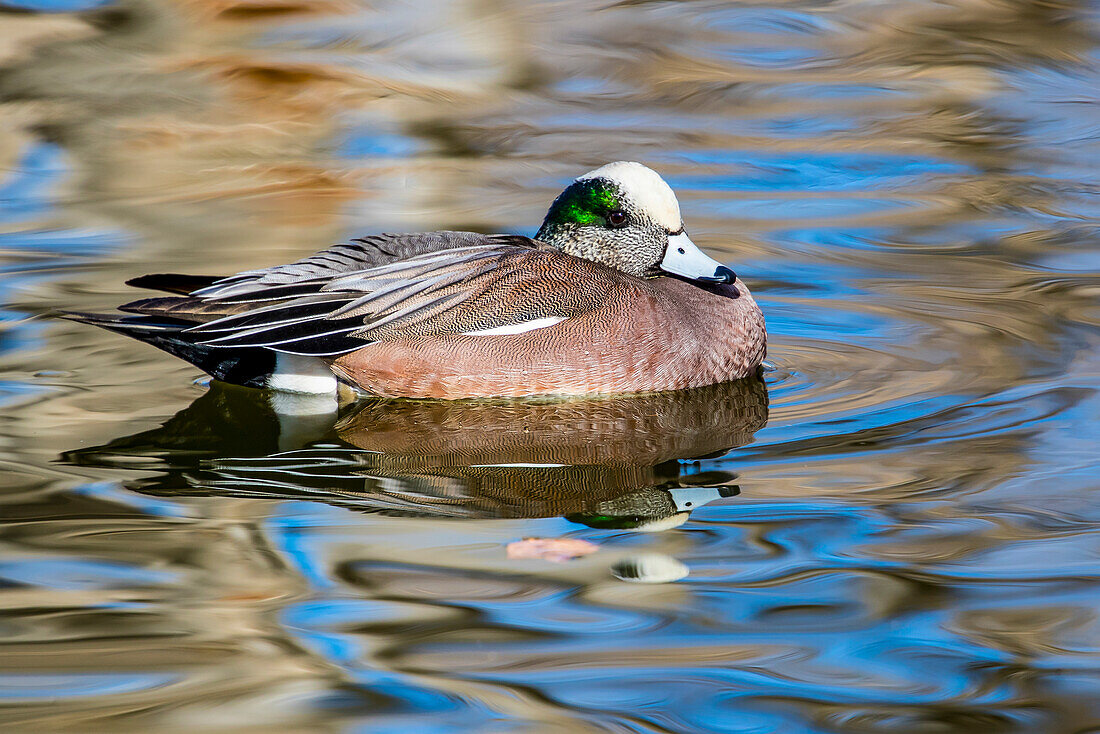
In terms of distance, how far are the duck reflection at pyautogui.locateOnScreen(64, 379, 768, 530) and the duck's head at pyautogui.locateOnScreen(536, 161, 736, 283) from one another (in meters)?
0.57

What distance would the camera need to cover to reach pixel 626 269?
5844 millimetres

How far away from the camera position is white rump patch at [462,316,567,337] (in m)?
5.35

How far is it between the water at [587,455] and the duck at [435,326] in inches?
4.8

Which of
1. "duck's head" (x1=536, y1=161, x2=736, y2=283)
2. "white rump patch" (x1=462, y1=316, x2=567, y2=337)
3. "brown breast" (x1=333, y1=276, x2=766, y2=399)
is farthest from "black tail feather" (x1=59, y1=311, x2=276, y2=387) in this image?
"duck's head" (x1=536, y1=161, x2=736, y2=283)

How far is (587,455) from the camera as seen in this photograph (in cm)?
483

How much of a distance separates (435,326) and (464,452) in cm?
66

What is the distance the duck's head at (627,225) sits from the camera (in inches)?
225

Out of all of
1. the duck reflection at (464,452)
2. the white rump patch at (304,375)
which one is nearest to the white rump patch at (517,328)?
the duck reflection at (464,452)

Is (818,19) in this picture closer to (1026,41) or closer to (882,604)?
(1026,41)

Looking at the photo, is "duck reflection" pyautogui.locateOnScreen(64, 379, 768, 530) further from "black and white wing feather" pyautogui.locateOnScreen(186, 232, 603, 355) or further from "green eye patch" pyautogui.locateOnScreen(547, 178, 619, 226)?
"green eye patch" pyautogui.locateOnScreen(547, 178, 619, 226)

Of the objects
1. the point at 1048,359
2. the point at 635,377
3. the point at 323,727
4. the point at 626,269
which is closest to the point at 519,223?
the point at 626,269

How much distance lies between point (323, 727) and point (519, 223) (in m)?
4.77

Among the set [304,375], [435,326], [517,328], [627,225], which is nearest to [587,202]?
[627,225]

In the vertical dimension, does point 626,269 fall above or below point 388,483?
above
